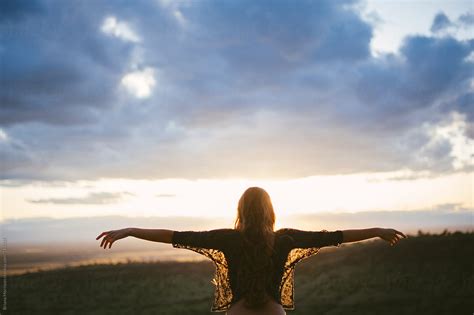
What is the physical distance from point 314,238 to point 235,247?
0.61m

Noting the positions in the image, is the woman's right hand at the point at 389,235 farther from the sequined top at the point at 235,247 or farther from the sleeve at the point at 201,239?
the sleeve at the point at 201,239

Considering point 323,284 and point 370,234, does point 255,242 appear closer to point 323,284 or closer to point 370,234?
point 370,234

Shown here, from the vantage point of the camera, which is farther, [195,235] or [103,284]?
[103,284]

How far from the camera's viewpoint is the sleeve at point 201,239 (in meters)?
3.97

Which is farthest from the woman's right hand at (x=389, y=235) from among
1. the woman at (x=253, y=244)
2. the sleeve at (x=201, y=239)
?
the sleeve at (x=201, y=239)

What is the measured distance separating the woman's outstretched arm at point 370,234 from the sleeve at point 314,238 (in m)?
0.05

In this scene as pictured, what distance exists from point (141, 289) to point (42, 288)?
2.67 meters

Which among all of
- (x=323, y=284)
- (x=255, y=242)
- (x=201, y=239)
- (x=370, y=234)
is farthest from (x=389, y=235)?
(x=323, y=284)

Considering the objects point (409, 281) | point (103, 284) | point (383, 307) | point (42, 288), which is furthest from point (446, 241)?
point (42, 288)

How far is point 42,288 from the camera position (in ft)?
48.6

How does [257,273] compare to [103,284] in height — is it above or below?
above

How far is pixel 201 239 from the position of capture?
402 centimetres

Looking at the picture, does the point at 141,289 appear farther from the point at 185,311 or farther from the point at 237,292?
the point at 237,292

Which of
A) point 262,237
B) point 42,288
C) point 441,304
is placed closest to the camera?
point 262,237
